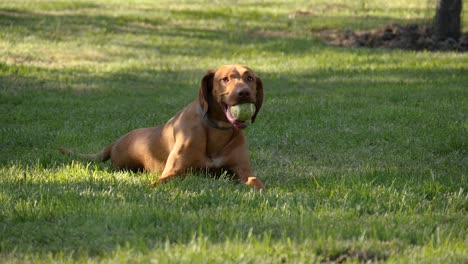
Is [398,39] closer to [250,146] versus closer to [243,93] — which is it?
[250,146]

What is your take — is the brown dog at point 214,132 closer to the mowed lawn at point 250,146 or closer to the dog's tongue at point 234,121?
the dog's tongue at point 234,121

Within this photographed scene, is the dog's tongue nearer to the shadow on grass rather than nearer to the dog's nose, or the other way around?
the dog's nose

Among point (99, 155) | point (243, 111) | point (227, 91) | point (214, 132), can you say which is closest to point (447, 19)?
point (99, 155)

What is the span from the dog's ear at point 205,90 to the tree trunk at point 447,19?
510 inches

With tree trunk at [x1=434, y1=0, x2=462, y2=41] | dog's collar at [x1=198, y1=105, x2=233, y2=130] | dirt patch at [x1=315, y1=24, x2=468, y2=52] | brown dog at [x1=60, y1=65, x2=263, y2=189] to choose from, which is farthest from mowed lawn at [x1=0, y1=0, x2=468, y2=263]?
tree trunk at [x1=434, y1=0, x2=462, y2=41]

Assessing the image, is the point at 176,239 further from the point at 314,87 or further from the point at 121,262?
the point at 314,87

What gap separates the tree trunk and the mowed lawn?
1.72 meters

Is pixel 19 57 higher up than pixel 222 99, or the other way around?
pixel 222 99

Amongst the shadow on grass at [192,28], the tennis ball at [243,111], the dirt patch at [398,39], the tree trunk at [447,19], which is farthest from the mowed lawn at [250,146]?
the tree trunk at [447,19]

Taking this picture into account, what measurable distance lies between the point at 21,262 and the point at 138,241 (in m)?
0.69

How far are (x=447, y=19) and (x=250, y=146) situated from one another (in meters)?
10.9

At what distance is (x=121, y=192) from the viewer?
21.8 ft

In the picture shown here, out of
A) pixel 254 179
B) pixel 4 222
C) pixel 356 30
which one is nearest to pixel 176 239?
pixel 4 222

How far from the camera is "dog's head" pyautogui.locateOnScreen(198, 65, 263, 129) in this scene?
7133 mm
